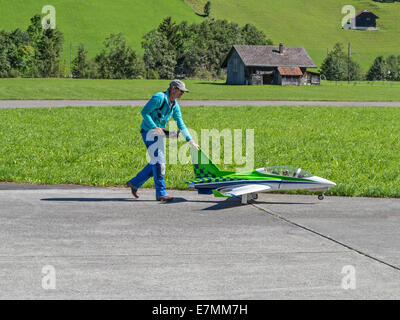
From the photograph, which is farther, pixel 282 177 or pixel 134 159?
pixel 134 159

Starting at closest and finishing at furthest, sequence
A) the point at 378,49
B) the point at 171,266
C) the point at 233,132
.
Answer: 1. the point at 171,266
2. the point at 233,132
3. the point at 378,49

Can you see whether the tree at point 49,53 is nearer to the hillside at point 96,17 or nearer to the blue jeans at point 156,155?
the hillside at point 96,17

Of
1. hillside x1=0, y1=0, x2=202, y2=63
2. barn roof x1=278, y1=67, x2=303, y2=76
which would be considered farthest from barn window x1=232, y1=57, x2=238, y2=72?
hillside x1=0, y1=0, x2=202, y2=63

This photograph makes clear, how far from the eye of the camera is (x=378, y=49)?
648 feet

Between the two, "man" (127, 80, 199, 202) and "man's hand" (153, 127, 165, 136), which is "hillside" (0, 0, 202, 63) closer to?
"man" (127, 80, 199, 202)

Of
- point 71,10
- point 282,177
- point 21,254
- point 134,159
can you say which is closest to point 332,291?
point 21,254

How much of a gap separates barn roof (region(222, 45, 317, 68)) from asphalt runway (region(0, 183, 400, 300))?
285 ft

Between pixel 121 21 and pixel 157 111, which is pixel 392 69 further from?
pixel 157 111

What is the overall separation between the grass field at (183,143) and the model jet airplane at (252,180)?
1.48 metres

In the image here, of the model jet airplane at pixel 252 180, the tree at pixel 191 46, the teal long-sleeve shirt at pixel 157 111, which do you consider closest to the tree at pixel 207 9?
the tree at pixel 191 46

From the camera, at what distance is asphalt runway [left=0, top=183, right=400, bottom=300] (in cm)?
560
